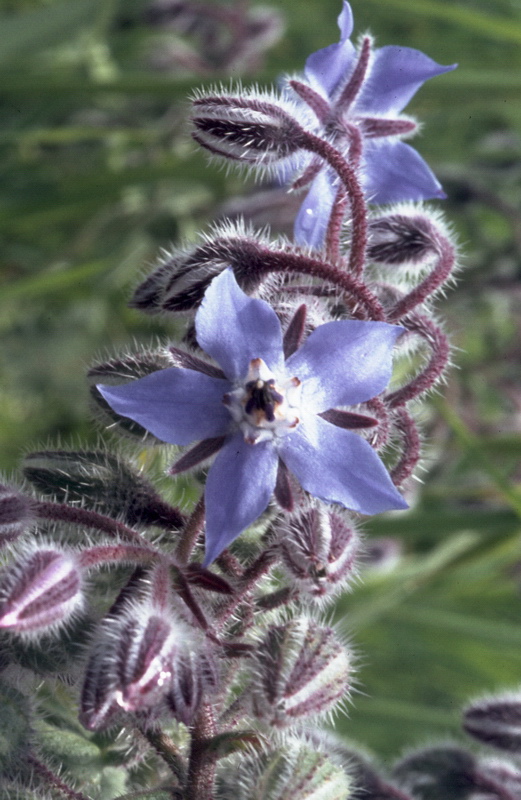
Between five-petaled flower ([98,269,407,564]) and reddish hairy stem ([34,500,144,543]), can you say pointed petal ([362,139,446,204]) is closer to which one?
five-petaled flower ([98,269,407,564])

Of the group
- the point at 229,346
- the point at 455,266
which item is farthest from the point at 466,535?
A: the point at 229,346

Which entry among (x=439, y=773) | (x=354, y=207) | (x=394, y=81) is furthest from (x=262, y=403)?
(x=439, y=773)

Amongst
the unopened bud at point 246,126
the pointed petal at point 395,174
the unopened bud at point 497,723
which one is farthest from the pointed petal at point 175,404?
the unopened bud at point 497,723

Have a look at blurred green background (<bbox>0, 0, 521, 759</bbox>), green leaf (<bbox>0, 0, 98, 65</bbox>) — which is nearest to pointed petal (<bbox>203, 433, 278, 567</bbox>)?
blurred green background (<bbox>0, 0, 521, 759</bbox>)

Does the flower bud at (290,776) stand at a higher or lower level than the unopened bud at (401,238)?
lower

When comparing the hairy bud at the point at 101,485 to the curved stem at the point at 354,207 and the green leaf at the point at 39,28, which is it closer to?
the curved stem at the point at 354,207

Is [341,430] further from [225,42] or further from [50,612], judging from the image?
[225,42]
